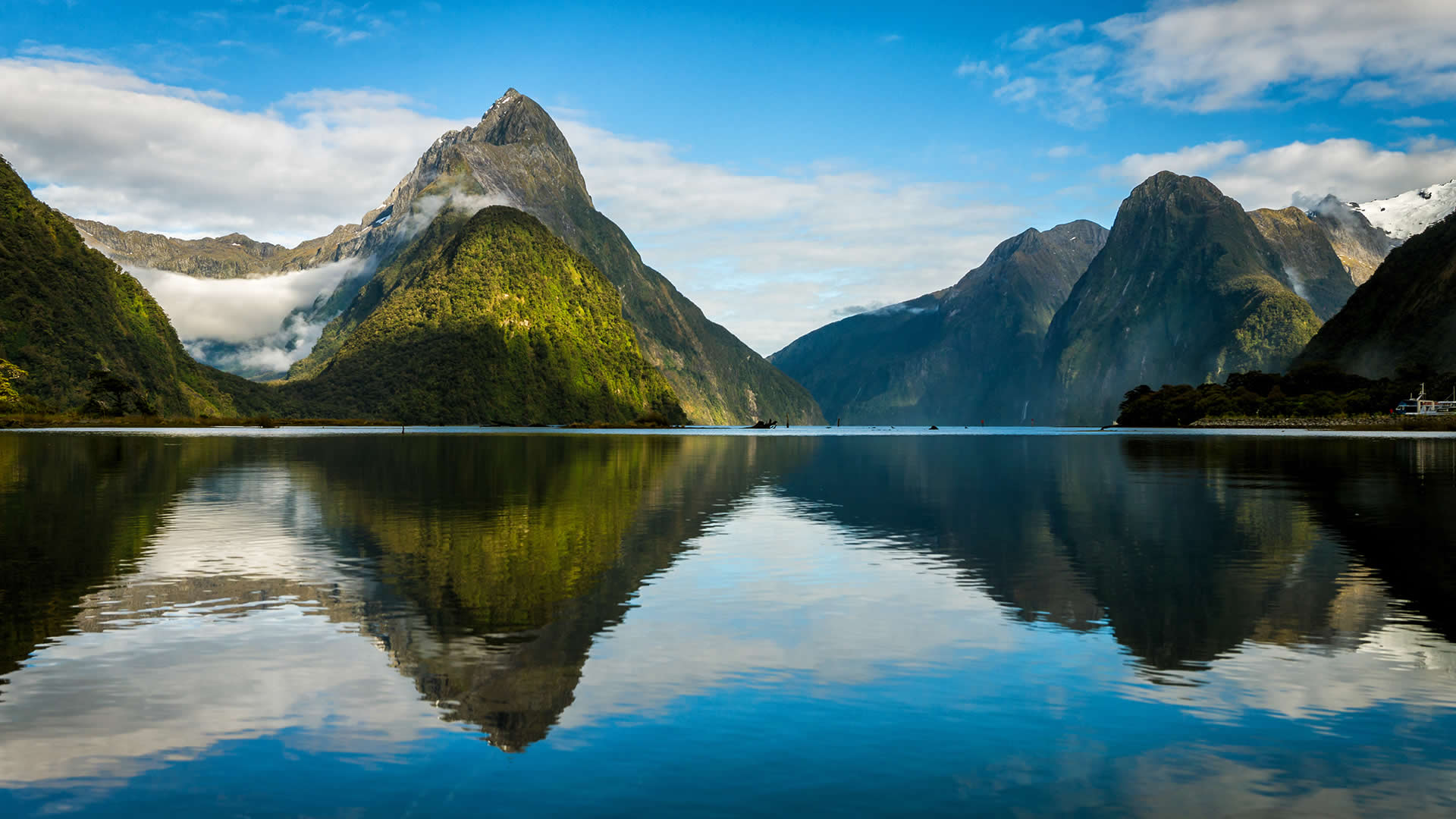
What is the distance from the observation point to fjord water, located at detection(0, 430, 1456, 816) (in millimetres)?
12930

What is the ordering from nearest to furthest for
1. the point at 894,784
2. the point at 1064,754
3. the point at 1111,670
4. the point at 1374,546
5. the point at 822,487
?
the point at 894,784 < the point at 1064,754 < the point at 1111,670 < the point at 1374,546 < the point at 822,487

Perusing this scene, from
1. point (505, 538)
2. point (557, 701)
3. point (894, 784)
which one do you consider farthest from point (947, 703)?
point (505, 538)

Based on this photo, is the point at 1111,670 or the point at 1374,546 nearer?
the point at 1111,670

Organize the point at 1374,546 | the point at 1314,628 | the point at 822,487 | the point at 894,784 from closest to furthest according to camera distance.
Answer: the point at 894,784 < the point at 1314,628 < the point at 1374,546 < the point at 822,487

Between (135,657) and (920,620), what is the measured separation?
16.1 meters

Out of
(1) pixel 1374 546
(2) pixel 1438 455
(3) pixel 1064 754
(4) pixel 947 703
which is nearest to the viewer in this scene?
Answer: (3) pixel 1064 754

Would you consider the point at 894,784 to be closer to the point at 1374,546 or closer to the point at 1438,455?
the point at 1374,546

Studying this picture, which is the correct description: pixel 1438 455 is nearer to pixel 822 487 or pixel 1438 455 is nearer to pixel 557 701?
pixel 822 487

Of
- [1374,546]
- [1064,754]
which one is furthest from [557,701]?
[1374,546]

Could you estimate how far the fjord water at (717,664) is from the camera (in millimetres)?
12930

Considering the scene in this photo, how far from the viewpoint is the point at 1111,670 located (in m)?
18.7

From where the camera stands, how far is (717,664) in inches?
748

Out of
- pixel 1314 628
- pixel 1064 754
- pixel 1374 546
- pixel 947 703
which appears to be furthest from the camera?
pixel 1374 546

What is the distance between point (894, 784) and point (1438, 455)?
116 m
